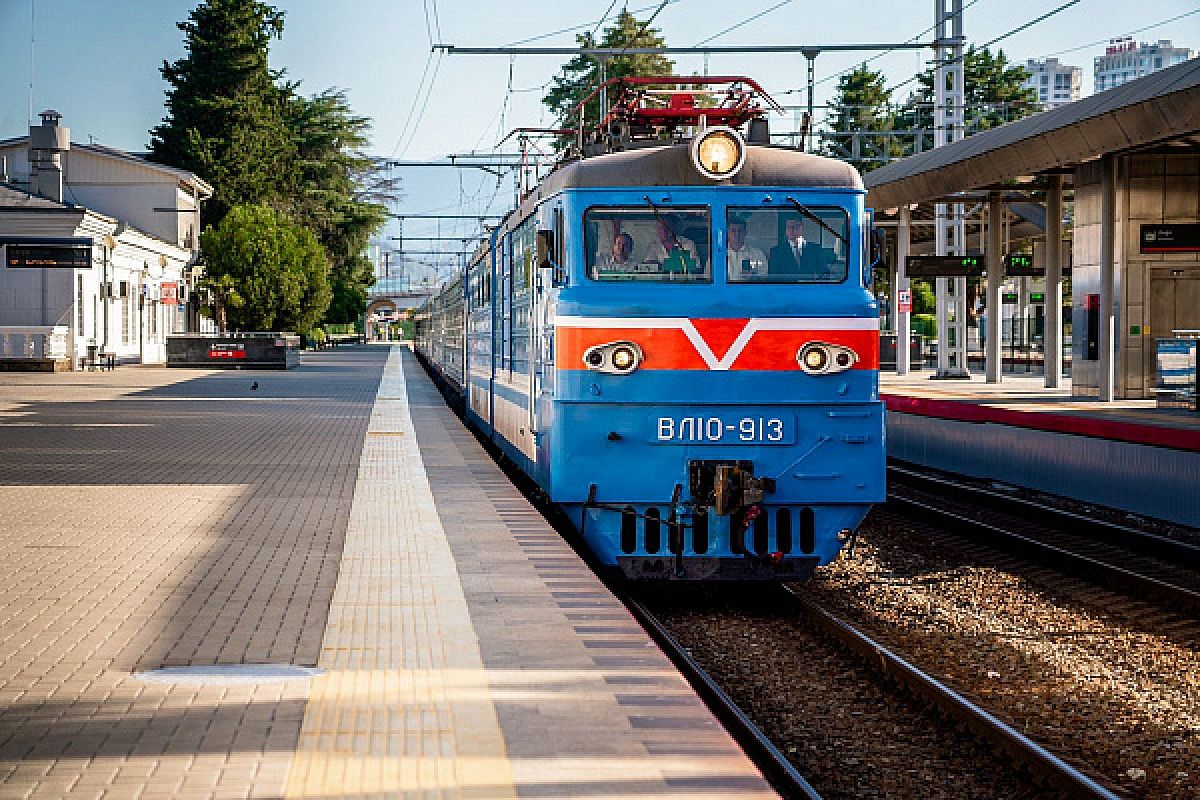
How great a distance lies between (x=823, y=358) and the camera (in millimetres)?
9977

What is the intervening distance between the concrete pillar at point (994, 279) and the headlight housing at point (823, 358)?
21.2 metres

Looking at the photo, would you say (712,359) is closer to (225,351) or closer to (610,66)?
(225,351)

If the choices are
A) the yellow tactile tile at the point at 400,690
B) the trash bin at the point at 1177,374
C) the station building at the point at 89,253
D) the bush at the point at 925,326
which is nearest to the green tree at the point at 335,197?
the station building at the point at 89,253

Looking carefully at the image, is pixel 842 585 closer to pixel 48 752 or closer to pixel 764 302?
pixel 764 302

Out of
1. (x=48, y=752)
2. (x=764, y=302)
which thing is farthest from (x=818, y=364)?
(x=48, y=752)

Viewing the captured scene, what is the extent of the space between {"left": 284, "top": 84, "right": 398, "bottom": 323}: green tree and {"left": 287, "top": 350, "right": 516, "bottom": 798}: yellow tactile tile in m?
74.6

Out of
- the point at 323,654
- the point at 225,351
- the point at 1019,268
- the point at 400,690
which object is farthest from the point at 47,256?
the point at 400,690

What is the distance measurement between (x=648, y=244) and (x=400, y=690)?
4.74m

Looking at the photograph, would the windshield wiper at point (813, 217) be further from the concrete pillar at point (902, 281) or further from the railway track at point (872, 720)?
the concrete pillar at point (902, 281)

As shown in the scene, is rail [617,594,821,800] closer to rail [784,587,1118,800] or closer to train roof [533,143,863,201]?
rail [784,587,1118,800]

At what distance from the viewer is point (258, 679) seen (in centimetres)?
643

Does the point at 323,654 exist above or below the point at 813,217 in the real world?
below

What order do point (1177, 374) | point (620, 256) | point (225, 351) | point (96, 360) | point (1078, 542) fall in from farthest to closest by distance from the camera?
point (225, 351), point (96, 360), point (1177, 374), point (1078, 542), point (620, 256)

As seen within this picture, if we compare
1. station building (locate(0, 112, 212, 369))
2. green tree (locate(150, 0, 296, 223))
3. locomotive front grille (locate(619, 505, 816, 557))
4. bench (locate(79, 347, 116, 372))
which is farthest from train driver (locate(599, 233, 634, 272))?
green tree (locate(150, 0, 296, 223))
